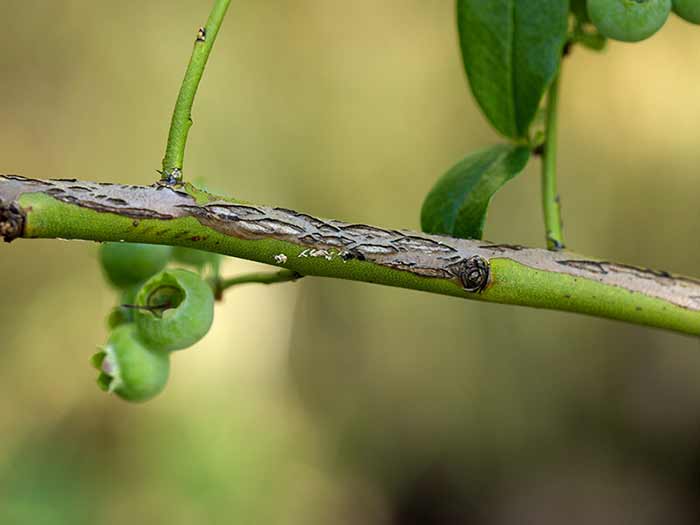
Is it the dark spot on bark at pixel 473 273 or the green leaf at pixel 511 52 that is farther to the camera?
the green leaf at pixel 511 52

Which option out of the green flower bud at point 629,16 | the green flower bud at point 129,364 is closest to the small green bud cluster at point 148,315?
the green flower bud at point 129,364

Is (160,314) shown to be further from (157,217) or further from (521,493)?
(521,493)

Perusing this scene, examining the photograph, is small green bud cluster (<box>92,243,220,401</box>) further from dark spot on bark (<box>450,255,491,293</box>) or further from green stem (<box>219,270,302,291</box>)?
dark spot on bark (<box>450,255,491,293</box>)

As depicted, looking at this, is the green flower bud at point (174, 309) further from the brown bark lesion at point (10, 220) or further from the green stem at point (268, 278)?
the brown bark lesion at point (10, 220)

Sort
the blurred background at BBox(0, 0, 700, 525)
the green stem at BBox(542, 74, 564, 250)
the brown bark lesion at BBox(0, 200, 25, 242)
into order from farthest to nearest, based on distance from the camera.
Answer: the blurred background at BBox(0, 0, 700, 525), the green stem at BBox(542, 74, 564, 250), the brown bark lesion at BBox(0, 200, 25, 242)

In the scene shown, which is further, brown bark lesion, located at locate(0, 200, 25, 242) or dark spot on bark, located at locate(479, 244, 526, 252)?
dark spot on bark, located at locate(479, 244, 526, 252)

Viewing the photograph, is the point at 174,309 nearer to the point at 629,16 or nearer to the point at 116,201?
the point at 116,201

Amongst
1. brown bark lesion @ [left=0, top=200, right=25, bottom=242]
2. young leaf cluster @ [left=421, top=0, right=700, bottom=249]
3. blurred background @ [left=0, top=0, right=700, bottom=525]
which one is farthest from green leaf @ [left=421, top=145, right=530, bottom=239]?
blurred background @ [left=0, top=0, right=700, bottom=525]

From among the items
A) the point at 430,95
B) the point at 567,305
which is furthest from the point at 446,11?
the point at 567,305
